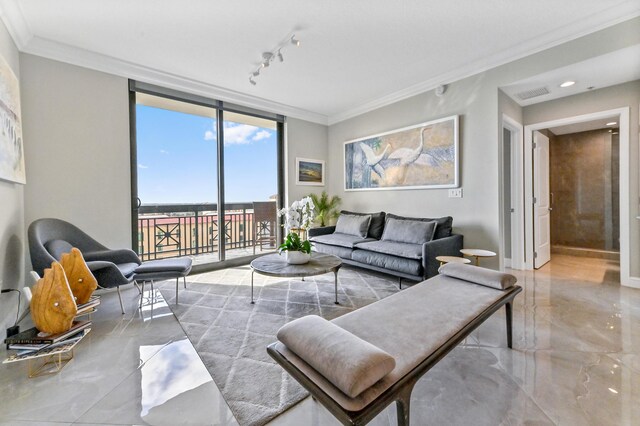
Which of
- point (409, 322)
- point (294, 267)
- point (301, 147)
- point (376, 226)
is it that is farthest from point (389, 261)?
point (301, 147)

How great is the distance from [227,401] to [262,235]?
419 centimetres

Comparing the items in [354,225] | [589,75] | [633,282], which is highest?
[589,75]

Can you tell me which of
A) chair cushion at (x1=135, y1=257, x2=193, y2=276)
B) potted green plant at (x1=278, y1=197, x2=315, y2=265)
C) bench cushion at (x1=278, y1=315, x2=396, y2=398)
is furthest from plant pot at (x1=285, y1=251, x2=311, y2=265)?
bench cushion at (x1=278, y1=315, x2=396, y2=398)

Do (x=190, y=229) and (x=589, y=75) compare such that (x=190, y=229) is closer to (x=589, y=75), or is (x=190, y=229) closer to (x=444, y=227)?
(x=444, y=227)

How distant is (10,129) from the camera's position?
2.27 m

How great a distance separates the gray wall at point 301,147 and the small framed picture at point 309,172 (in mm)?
69

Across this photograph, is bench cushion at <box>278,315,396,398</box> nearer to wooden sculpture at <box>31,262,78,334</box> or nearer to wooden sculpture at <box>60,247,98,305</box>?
wooden sculpture at <box>31,262,78,334</box>

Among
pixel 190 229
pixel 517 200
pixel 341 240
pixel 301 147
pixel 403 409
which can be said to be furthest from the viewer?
pixel 301 147

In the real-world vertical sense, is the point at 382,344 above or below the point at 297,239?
below

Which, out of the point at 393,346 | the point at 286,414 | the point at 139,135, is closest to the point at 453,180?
the point at 393,346

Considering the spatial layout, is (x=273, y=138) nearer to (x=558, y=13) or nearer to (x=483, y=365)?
(x=558, y=13)

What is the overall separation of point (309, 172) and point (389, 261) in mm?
2648

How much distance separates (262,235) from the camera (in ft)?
18.1

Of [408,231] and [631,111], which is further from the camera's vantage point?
[408,231]
